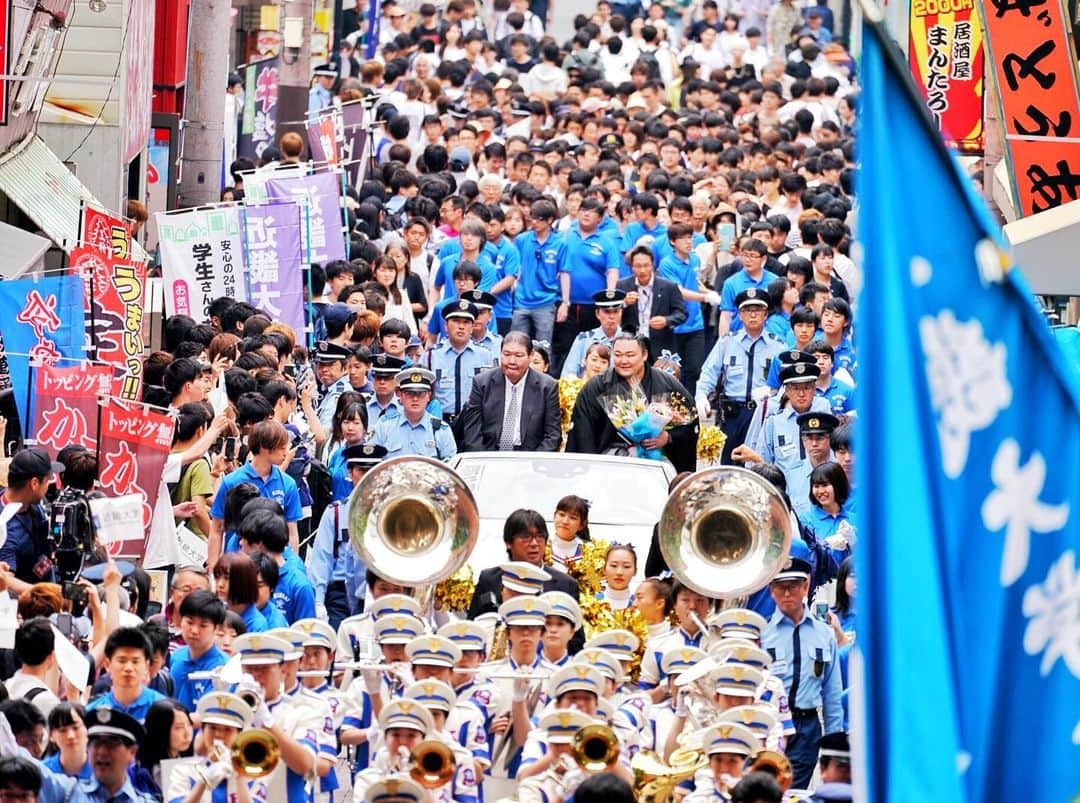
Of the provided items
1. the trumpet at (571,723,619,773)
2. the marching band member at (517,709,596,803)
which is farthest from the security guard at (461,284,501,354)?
the trumpet at (571,723,619,773)

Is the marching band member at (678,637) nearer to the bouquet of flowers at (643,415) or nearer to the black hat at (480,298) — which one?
the bouquet of flowers at (643,415)

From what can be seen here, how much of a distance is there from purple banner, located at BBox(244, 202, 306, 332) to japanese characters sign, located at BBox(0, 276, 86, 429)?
184 inches

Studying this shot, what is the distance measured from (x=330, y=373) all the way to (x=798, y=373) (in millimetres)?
3595

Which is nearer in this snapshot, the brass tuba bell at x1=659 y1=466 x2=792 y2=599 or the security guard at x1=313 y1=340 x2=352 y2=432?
the brass tuba bell at x1=659 y1=466 x2=792 y2=599

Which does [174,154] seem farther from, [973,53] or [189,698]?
[189,698]

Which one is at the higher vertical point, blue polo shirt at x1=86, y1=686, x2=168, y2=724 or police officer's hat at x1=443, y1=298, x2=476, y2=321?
police officer's hat at x1=443, y1=298, x2=476, y2=321

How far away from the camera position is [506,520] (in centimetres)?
1277

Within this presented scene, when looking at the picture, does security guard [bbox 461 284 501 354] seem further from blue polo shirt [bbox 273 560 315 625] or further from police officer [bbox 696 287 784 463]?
blue polo shirt [bbox 273 560 315 625]

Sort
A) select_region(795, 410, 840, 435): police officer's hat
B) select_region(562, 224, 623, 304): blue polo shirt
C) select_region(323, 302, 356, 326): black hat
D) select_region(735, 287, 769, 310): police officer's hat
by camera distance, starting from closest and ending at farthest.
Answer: select_region(795, 410, 840, 435): police officer's hat
select_region(735, 287, 769, 310): police officer's hat
select_region(323, 302, 356, 326): black hat
select_region(562, 224, 623, 304): blue polo shirt

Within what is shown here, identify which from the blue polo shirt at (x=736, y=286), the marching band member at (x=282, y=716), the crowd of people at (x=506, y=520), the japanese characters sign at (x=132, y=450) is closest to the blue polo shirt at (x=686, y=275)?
the crowd of people at (x=506, y=520)

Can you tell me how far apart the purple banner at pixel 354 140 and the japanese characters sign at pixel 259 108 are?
45.8 inches

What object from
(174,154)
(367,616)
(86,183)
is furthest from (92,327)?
(174,154)

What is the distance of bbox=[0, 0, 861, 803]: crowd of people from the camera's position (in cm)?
930

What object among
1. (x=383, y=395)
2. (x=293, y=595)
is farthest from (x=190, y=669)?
(x=383, y=395)
